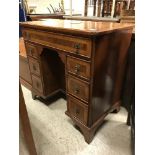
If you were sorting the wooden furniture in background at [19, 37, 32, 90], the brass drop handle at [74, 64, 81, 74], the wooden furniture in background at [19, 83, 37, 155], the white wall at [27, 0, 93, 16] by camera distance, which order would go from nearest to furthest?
the wooden furniture in background at [19, 83, 37, 155], the brass drop handle at [74, 64, 81, 74], the wooden furniture in background at [19, 37, 32, 90], the white wall at [27, 0, 93, 16]

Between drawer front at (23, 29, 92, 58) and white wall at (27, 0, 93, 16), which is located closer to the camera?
drawer front at (23, 29, 92, 58)

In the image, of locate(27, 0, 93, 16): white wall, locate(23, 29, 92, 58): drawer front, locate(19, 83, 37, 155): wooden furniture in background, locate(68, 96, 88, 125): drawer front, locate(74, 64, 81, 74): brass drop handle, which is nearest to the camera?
locate(19, 83, 37, 155): wooden furniture in background

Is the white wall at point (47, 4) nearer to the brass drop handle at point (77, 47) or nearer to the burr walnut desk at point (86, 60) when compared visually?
the burr walnut desk at point (86, 60)

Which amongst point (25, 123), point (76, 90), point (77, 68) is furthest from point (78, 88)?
point (25, 123)

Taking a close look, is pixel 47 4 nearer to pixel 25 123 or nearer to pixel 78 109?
pixel 78 109

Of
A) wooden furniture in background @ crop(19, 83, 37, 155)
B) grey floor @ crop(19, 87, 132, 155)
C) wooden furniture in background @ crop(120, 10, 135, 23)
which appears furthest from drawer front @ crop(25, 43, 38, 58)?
wooden furniture in background @ crop(120, 10, 135, 23)

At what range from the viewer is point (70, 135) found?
1.35 metres

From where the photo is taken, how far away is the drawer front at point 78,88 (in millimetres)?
1084

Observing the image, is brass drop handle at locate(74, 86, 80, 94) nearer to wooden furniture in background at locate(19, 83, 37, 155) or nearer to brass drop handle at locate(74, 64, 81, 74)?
brass drop handle at locate(74, 64, 81, 74)

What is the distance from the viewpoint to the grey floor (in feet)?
3.94

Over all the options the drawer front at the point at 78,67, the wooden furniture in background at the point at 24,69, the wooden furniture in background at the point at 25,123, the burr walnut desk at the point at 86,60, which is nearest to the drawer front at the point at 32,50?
the burr walnut desk at the point at 86,60

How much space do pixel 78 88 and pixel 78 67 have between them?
18 centimetres

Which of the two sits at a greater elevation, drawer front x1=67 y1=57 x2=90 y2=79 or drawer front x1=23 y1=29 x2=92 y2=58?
drawer front x1=23 y1=29 x2=92 y2=58
